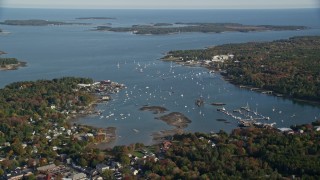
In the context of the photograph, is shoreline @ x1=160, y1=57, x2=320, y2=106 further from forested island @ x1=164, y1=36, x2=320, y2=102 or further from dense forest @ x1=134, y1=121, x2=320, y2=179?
dense forest @ x1=134, y1=121, x2=320, y2=179

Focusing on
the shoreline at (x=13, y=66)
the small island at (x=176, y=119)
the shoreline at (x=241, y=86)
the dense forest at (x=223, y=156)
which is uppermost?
the dense forest at (x=223, y=156)

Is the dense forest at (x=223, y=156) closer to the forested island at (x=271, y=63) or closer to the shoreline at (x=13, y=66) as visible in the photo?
the forested island at (x=271, y=63)

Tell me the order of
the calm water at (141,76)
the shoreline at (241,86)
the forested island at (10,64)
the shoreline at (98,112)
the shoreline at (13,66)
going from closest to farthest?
the shoreline at (98,112)
the calm water at (141,76)
the shoreline at (241,86)
the shoreline at (13,66)
the forested island at (10,64)

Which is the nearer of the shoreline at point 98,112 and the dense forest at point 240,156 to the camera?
the dense forest at point 240,156

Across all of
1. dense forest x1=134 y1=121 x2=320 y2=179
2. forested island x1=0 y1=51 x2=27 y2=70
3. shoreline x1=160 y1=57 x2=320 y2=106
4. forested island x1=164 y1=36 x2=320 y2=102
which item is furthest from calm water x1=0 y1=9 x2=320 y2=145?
dense forest x1=134 y1=121 x2=320 y2=179

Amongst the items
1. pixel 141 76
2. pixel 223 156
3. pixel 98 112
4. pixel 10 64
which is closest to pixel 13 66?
pixel 10 64

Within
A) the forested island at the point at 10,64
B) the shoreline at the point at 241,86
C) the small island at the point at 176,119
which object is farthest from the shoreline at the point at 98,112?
the forested island at the point at 10,64

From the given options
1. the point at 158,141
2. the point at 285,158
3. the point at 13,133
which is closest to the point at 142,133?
the point at 158,141

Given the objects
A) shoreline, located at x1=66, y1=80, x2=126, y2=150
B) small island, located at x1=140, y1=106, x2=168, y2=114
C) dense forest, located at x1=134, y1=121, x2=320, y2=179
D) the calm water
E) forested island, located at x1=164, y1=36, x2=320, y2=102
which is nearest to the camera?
dense forest, located at x1=134, y1=121, x2=320, y2=179

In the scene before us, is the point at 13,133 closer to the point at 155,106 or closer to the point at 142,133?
the point at 142,133
